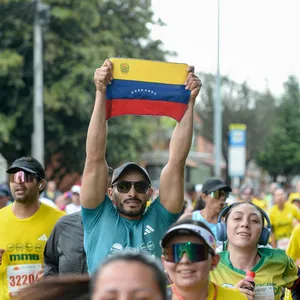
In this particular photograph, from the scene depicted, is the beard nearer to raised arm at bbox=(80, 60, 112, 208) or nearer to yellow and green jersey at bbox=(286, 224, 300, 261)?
raised arm at bbox=(80, 60, 112, 208)

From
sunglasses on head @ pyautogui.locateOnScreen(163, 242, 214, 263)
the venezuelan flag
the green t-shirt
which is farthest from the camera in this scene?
the venezuelan flag

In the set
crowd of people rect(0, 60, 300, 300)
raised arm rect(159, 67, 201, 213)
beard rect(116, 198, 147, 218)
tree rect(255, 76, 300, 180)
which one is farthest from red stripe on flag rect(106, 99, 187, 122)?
tree rect(255, 76, 300, 180)

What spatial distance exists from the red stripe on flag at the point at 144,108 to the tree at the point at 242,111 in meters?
40.9

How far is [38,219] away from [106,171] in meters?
2.01

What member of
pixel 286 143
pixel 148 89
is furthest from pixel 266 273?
pixel 286 143

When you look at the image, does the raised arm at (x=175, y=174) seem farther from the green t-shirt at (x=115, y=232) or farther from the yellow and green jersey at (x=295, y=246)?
the yellow and green jersey at (x=295, y=246)

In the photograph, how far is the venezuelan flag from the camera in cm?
562

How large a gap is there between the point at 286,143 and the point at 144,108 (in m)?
66.8

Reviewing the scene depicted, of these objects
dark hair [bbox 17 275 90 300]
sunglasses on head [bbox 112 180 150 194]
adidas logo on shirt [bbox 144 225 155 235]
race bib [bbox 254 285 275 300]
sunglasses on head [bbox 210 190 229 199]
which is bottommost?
race bib [bbox 254 285 275 300]

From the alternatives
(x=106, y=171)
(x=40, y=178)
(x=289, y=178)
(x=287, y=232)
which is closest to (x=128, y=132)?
(x=287, y=232)

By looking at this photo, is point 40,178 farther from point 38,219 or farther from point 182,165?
point 182,165

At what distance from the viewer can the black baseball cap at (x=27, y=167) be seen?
23.3 ft

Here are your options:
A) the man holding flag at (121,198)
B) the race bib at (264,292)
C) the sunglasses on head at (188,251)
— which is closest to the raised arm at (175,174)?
the man holding flag at (121,198)

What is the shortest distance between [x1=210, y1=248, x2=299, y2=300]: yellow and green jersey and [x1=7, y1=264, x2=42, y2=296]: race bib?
2044 millimetres
